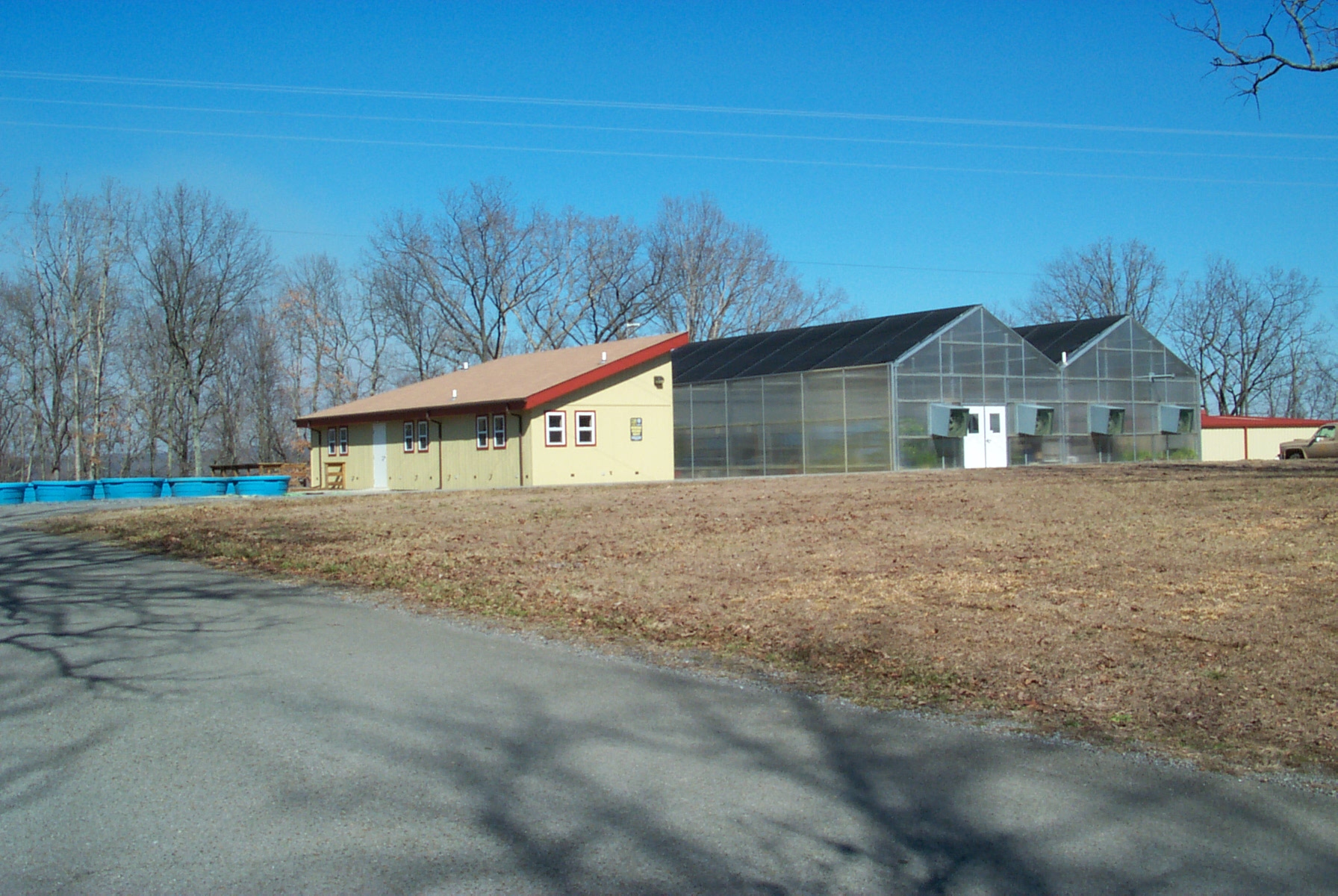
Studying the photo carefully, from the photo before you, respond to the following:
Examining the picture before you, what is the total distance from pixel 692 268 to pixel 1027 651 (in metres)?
59.0

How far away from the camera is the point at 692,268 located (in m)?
65.4

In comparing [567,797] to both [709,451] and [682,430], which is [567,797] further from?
[682,430]

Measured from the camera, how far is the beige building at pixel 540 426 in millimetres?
33750

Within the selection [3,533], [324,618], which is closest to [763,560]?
Answer: [324,618]

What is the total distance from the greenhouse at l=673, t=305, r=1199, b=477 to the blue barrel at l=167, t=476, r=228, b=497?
650 inches

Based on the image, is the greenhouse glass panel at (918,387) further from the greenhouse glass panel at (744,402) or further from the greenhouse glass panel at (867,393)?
the greenhouse glass panel at (744,402)

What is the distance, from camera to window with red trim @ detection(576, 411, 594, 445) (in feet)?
113

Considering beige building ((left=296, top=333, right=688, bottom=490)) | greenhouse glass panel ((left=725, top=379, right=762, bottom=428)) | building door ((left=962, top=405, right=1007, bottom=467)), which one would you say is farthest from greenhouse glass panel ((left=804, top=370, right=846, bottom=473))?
beige building ((left=296, top=333, right=688, bottom=490))

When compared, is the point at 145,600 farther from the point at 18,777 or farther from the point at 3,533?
the point at 3,533

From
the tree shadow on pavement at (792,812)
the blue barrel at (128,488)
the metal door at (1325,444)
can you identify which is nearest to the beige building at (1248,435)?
→ the metal door at (1325,444)

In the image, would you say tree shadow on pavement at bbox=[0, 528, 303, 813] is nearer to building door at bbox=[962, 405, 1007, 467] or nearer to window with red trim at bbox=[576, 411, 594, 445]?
window with red trim at bbox=[576, 411, 594, 445]

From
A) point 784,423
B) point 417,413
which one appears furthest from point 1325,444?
point 417,413

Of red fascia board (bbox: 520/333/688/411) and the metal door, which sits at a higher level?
red fascia board (bbox: 520/333/688/411)

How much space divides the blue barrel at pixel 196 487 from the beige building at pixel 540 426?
6188 mm
